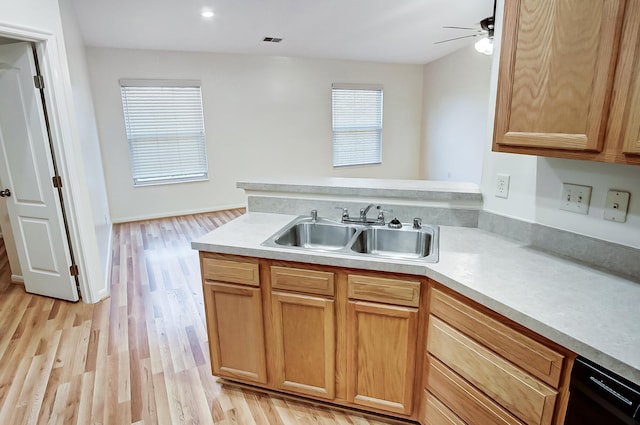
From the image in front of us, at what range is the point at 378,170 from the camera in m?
7.46

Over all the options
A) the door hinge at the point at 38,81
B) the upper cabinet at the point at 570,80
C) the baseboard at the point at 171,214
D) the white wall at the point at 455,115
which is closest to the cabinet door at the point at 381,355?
the upper cabinet at the point at 570,80

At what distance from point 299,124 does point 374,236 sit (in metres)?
4.80

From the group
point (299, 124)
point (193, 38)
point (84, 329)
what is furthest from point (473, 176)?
point (84, 329)

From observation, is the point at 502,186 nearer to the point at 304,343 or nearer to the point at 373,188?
the point at 373,188

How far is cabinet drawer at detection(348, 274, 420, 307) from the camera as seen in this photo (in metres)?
1.53

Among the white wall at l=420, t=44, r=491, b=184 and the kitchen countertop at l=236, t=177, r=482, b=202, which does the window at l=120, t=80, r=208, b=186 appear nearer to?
the kitchen countertop at l=236, t=177, r=482, b=202

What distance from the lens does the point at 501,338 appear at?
122 cm

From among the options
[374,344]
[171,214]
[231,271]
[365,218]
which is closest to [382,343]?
[374,344]

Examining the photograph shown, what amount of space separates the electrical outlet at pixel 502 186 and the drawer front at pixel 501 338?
2.23 ft

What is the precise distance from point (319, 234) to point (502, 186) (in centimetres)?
101

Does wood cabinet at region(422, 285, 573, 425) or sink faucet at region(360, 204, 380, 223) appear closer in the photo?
wood cabinet at region(422, 285, 573, 425)

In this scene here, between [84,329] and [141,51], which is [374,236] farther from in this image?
[141,51]

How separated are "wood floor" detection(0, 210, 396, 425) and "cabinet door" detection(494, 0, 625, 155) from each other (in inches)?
61.7

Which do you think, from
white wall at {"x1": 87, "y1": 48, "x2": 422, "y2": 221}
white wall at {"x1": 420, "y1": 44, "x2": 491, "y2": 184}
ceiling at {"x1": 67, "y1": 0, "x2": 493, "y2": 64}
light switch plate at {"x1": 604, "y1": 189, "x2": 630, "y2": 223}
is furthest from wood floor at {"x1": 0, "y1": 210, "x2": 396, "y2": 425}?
white wall at {"x1": 420, "y1": 44, "x2": 491, "y2": 184}
